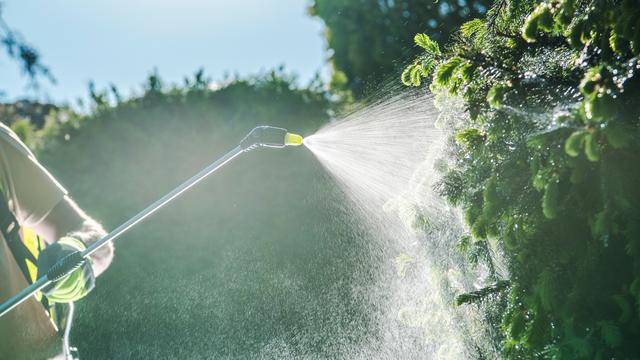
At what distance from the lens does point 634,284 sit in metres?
1.47

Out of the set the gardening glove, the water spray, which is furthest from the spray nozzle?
the gardening glove

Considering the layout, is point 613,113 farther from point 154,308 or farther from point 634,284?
point 154,308

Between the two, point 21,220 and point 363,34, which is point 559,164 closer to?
point 21,220

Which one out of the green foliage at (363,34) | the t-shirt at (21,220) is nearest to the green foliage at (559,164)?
the t-shirt at (21,220)

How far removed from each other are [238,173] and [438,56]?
20.7ft

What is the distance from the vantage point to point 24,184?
2557mm

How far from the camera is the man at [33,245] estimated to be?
87.5 inches

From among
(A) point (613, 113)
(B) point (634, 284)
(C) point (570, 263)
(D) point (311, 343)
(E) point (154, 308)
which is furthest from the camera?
(E) point (154, 308)

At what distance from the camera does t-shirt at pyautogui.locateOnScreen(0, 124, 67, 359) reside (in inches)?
86.5

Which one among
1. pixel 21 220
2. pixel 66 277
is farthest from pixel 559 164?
pixel 21 220

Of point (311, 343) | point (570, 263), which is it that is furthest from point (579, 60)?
point (311, 343)

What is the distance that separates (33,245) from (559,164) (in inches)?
108

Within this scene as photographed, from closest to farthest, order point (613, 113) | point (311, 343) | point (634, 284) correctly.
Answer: point (613, 113), point (634, 284), point (311, 343)

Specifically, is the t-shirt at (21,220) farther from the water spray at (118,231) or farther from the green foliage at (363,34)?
the green foliage at (363,34)
